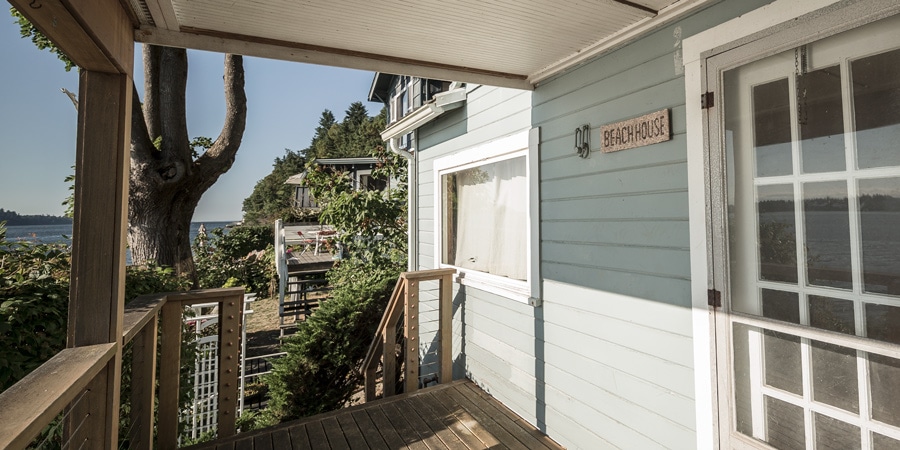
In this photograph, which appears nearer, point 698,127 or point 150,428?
point 698,127

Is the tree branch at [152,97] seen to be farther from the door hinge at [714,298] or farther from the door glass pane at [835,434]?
the door glass pane at [835,434]

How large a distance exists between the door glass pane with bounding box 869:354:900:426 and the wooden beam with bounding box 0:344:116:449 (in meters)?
2.29

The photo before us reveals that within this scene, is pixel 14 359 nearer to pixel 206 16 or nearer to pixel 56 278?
pixel 56 278

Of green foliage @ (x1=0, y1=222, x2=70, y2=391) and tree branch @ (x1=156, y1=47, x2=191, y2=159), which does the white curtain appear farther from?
tree branch @ (x1=156, y1=47, x2=191, y2=159)

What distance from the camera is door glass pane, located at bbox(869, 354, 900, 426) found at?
1.22 m

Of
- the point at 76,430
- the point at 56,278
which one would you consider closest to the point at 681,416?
the point at 76,430

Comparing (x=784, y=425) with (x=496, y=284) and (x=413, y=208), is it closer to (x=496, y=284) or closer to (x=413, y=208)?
(x=496, y=284)

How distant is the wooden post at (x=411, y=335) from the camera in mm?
3197

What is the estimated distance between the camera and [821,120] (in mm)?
1402

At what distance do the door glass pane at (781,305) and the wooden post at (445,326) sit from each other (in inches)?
86.1

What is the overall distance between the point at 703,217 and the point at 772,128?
1.39 feet

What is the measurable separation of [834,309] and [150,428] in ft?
10.0

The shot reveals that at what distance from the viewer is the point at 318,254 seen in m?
10.7

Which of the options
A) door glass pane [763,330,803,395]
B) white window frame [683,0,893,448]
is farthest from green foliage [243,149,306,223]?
door glass pane [763,330,803,395]
